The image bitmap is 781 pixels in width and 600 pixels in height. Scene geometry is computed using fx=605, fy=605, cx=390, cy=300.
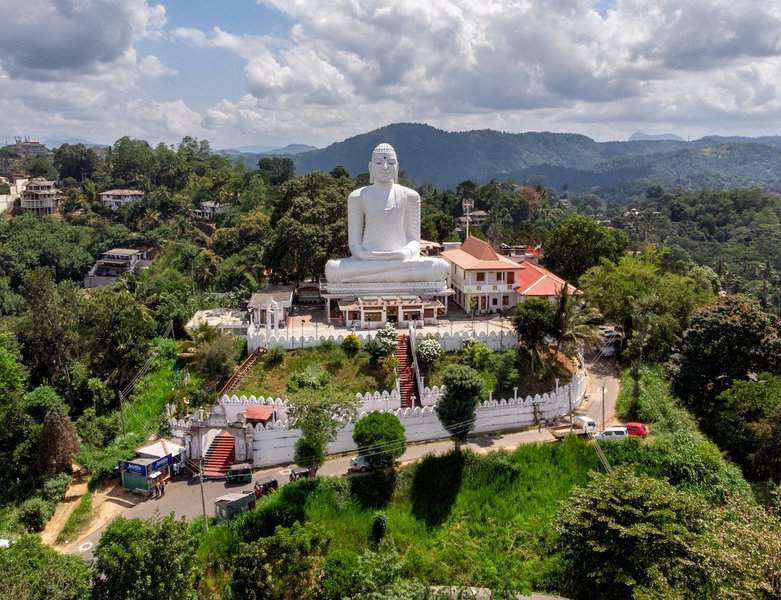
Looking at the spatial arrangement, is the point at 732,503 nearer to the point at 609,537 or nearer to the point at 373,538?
the point at 609,537

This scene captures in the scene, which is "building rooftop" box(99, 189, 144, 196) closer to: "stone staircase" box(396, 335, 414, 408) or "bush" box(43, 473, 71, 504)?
"stone staircase" box(396, 335, 414, 408)

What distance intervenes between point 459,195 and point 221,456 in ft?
206

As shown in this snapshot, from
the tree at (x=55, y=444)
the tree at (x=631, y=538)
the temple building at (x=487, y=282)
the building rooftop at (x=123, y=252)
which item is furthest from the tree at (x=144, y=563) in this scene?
the building rooftop at (x=123, y=252)

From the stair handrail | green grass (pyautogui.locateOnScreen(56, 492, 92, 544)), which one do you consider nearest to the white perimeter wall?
the stair handrail

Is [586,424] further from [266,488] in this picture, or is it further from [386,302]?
[266,488]

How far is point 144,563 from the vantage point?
13.8 metres

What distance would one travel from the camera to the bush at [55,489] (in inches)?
781

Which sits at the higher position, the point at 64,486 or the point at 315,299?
the point at 315,299

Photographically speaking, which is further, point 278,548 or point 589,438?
point 589,438

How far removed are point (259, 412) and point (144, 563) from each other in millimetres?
7567

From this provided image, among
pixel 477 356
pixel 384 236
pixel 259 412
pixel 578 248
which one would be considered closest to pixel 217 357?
pixel 259 412

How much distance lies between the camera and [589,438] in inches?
818

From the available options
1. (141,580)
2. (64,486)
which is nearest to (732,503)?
(141,580)

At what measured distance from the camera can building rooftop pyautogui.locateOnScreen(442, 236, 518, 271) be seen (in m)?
30.1
